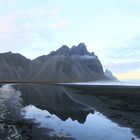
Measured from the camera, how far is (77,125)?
26.3m

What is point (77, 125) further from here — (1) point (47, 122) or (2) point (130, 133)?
(2) point (130, 133)

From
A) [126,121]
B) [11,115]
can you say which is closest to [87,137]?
[126,121]

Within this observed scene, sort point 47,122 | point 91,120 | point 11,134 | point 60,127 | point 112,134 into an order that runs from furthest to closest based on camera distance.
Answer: point 91,120
point 47,122
point 60,127
point 112,134
point 11,134

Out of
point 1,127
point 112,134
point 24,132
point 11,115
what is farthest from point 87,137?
point 11,115

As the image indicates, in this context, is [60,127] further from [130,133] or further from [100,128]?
[130,133]

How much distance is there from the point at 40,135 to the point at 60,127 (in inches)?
173

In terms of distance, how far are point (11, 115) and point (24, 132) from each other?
1013 centimetres

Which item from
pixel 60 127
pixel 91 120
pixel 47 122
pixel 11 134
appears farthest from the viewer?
pixel 91 120

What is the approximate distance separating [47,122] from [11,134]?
7.35 metres

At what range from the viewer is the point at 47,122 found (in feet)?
91.6

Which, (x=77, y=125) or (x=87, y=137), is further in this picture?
(x=77, y=125)

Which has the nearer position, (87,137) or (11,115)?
(87,137)

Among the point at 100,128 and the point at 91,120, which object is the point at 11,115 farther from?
the point at 100,128

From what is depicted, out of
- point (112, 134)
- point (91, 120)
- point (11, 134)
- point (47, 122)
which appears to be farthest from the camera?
point (91, 120)
